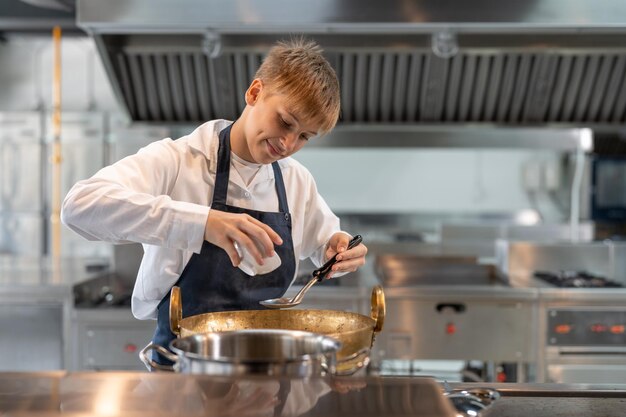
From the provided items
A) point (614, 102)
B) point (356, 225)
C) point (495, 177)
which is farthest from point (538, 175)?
point (614, 102)

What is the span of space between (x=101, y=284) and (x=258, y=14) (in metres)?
1.63

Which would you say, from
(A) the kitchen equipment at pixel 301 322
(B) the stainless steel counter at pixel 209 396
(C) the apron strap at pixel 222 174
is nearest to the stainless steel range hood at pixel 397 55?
(C) the apron strap at pixel 222 174

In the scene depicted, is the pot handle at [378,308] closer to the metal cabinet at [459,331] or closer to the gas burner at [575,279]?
the metal cabinet at [459,331]

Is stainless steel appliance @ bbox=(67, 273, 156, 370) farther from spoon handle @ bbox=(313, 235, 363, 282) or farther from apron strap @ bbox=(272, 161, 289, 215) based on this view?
spoon handle @ bbox=(313, 235, 363, 282)

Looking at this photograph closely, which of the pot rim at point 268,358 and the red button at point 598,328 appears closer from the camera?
the pot rim at point 268,358

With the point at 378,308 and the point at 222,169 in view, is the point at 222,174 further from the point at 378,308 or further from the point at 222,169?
the point at 378,308

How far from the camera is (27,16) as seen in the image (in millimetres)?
5992

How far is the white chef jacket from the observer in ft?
4.72

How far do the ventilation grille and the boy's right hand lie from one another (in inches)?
121

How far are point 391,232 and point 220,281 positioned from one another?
5.92 meters

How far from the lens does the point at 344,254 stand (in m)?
1.68

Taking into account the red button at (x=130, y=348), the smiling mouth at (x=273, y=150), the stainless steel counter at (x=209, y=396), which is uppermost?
the smiling mouth at (x=273, y=150)

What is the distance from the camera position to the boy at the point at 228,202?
1438 millimetres

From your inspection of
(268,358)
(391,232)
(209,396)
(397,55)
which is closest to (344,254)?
(268,358)
